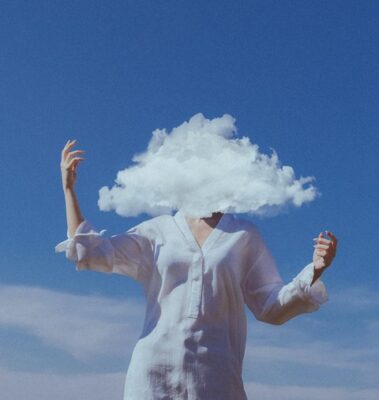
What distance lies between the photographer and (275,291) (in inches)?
192

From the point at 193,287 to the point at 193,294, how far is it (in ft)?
0.14

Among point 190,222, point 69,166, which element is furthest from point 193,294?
point 69,166

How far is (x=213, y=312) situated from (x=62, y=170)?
131cm

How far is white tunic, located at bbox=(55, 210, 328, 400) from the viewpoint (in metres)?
4.45

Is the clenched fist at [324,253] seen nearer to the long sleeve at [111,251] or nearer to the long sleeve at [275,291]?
the long sleeve at [275,291]

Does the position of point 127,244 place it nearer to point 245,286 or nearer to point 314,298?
point 245,286

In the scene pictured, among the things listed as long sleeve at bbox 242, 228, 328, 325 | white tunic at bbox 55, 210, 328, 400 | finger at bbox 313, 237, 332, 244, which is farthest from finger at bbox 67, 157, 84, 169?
finger at bbox 313, 237, 332, 244

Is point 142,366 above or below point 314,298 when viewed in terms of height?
below

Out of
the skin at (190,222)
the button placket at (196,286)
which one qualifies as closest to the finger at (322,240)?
the skin at (190,222)

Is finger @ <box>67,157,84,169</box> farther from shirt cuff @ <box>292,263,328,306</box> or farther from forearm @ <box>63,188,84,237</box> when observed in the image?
shirt cuff @ <box>292,263,328,306</box>

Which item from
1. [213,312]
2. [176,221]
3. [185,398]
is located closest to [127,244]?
[176,221]

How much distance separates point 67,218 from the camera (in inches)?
185

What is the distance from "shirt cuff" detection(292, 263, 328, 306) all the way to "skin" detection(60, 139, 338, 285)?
0.03m

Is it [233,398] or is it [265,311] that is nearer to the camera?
[233,398]
